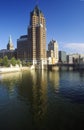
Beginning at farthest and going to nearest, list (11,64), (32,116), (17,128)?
(11,64), (32,116), (17,128)

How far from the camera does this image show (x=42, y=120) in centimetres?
3058

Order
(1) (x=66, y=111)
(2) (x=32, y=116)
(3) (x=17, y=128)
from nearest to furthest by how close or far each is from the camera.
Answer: (3) (x=17, y=128), (2) (x=32, y=116), (1) (x=66, y=111)

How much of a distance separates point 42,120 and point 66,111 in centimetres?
657

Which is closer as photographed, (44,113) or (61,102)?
(44,113)

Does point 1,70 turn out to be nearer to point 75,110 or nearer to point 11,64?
point 11,64

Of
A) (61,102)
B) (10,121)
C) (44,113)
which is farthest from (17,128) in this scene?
(61,102)

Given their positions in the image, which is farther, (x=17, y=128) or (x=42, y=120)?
(x=42, y=120)

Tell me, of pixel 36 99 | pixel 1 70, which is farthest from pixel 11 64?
pixel 36 99

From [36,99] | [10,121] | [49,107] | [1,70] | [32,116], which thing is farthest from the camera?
[1,70]

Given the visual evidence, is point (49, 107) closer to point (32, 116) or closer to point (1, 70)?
point (32, 116)

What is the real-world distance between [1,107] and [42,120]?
11.1 meters

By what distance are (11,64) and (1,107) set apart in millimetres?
136424

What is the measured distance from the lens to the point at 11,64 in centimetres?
17312

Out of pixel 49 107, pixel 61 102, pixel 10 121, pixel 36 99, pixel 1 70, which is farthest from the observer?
pixel 1 70
